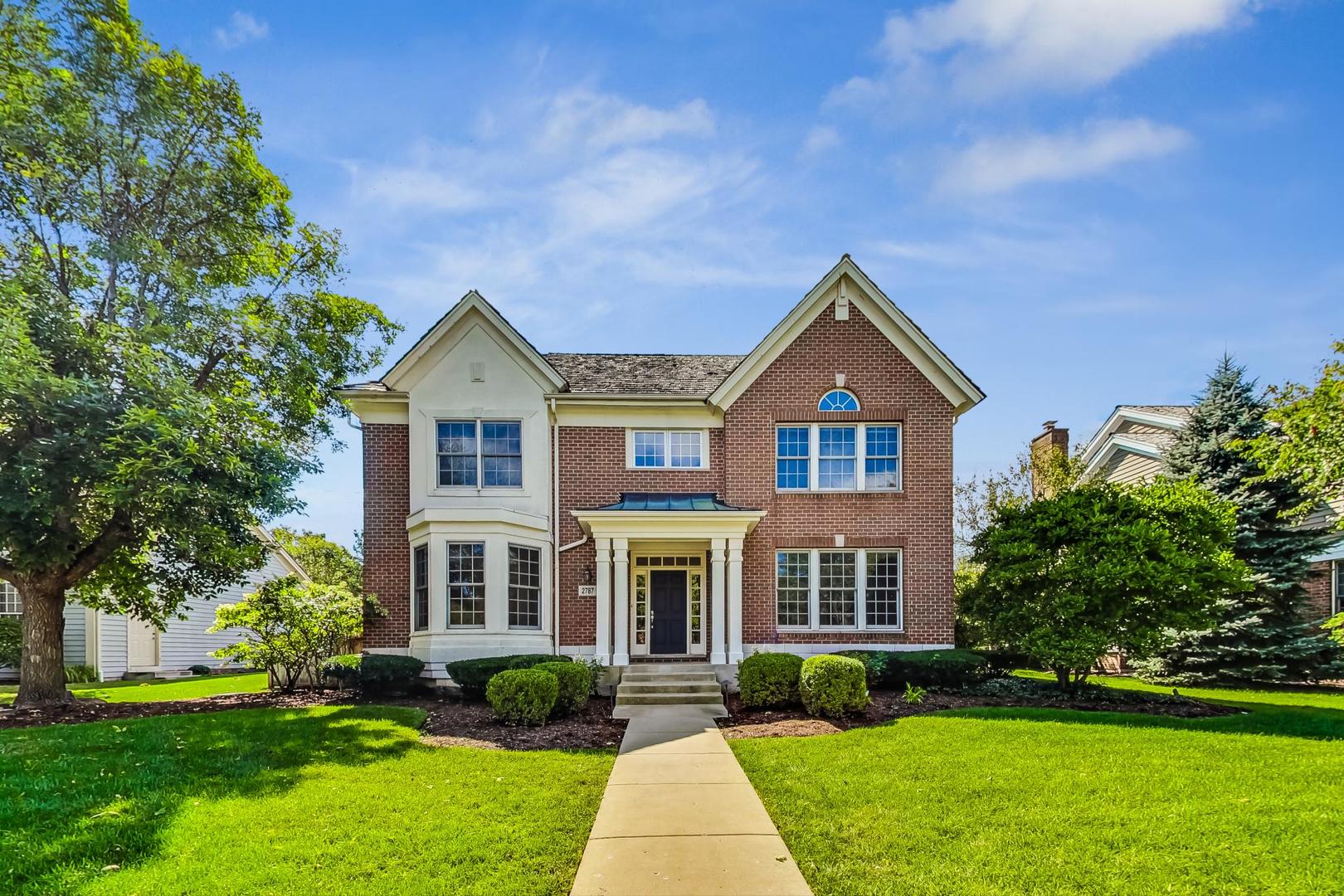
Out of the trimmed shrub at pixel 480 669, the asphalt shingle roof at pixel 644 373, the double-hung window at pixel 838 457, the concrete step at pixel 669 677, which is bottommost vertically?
the concrete step at pixel 669 677

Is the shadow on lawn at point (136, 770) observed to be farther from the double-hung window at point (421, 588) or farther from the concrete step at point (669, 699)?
the concrete step at point (669, 699)

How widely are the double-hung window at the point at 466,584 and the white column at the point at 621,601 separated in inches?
110

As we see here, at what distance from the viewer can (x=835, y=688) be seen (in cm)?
1158

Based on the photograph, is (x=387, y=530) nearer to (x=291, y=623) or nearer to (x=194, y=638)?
(x=291, y=623)

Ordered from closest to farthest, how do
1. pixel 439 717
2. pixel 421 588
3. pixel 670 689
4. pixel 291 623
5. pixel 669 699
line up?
pixel 439 717 → pixel 669 699 → pixel 670 689 → pixel 291 623 → pixel 421 588

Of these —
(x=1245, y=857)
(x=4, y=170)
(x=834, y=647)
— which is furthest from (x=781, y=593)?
(x=4, y=170)

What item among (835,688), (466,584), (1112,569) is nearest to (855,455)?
(1112,569)

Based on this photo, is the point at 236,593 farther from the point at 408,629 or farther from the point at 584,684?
the point at 584,684

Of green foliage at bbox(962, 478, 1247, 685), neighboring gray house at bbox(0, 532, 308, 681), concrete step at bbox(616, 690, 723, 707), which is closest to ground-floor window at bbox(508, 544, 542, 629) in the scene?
concrete step at bbox(616, 690, 723, 707)

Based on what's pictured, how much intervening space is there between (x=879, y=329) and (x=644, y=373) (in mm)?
5755

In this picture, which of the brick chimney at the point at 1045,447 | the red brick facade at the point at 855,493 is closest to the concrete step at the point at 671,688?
the red brick facade at the point at 855,493

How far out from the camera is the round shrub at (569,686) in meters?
12.3

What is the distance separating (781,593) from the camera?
53.5ft

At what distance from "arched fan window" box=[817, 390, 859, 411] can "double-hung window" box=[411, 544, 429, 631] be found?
9319mm
